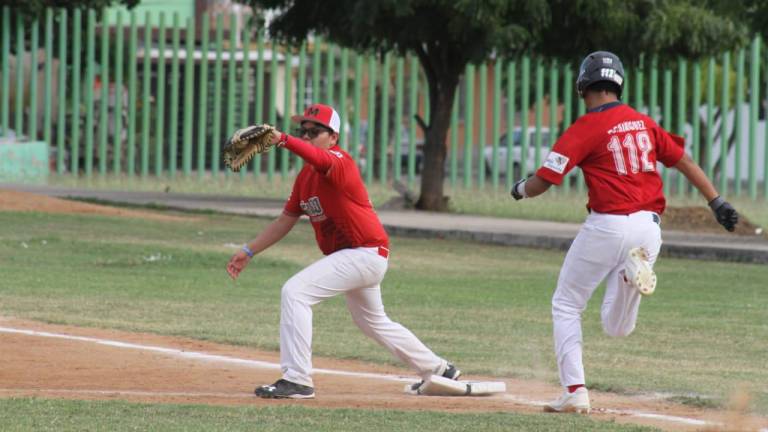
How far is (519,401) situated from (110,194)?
2545cm

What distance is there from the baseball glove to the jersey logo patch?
1.57 m

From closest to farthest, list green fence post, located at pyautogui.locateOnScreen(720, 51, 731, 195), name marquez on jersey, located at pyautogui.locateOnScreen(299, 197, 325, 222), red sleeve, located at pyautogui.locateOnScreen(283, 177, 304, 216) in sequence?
name marquez on jersey, located at pyautogui.locateOnScreen(299, 197, 325, 222)
red sleeve, located at pyautogui.locateOnScreen(283, 177, 304, 216)
green fence post, located at pyautogui.locateOnScreen(720, 51, 731, 195)

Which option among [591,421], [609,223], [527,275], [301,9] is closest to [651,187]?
[609,223]

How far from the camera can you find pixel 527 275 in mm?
20094

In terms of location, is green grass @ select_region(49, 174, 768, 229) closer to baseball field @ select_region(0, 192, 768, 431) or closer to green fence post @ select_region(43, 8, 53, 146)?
green fence post @ select_region(43, 8, 53, 146)

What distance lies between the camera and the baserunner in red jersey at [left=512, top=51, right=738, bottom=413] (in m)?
9.11

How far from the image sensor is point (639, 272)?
890 cm

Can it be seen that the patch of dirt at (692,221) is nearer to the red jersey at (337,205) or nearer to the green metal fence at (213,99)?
the green metal fence at (213,99)

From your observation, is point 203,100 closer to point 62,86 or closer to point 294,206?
point 62,86

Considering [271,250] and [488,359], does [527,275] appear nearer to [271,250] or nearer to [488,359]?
[271,250]

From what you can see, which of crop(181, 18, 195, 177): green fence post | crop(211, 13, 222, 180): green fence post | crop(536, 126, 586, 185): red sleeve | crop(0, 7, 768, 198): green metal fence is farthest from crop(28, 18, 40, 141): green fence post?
crop(536, 126, 586, 185): red sleeve

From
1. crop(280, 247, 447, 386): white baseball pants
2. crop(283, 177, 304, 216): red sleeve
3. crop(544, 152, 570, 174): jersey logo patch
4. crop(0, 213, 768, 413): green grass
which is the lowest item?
crop(0, 213, 768, 413): green grass

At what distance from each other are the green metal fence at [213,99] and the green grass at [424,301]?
1419 centimetres

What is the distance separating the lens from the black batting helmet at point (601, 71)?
9.17 metres
